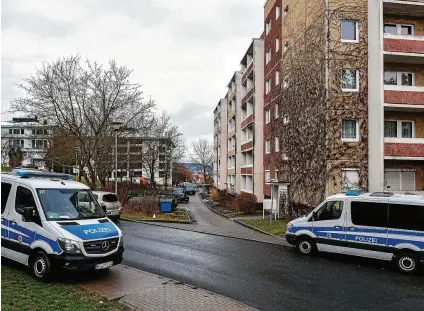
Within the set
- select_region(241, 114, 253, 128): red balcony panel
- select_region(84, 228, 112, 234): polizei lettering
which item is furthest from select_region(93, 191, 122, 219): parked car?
select_region(241, 114, 253, 128): red balcony panel

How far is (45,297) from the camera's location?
7.16 meters

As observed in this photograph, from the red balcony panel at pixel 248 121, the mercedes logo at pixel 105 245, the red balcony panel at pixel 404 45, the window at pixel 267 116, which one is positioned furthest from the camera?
the red balcony panel at pixel 248 121

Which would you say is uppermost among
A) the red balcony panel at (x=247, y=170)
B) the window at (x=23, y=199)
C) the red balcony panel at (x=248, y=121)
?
the red balcony panel at (x=248, y=121)

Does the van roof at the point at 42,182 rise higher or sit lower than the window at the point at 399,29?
lower

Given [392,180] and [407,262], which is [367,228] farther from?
[392,180]

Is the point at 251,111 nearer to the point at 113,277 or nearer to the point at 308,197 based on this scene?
the point at 308,197

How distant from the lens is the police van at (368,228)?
11148 millimetres

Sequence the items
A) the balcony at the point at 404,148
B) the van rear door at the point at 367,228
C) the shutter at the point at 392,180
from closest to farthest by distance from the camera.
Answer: the van rear door at the point at 367,228, the balcony at the point at 404,148, the shutter at the point at 392,180

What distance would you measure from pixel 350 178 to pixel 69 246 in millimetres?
17115

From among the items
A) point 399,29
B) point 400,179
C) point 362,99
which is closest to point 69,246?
point 362,99

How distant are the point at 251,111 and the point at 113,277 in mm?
33242

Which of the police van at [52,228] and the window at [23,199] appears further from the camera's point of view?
the window at [23,199]

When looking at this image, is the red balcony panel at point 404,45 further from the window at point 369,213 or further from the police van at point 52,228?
the police van at point 52,228

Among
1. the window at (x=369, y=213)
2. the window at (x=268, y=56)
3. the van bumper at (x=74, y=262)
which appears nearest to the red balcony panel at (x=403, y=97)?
the window at (x=369, y=213)
